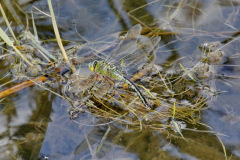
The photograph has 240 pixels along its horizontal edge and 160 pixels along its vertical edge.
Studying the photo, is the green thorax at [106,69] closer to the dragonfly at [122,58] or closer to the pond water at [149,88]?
the dragonfly at [122,58]

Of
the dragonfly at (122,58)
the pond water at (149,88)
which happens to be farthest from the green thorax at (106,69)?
the pond water at (149,88)

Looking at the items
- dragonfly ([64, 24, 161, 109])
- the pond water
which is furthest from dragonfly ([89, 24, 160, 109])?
the pond water

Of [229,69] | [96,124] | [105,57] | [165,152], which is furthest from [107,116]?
[229,69]

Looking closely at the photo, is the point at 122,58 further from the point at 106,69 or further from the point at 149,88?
the point at 149,88

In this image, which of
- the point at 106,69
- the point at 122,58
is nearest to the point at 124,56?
the point at 122,58

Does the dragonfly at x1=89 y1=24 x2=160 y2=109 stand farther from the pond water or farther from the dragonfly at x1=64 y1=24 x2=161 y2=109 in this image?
the pond water

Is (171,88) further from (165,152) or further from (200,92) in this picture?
(165,152)

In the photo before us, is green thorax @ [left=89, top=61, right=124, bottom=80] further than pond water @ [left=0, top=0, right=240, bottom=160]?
Yes

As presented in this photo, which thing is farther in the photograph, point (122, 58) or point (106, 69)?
point (122, 58)
